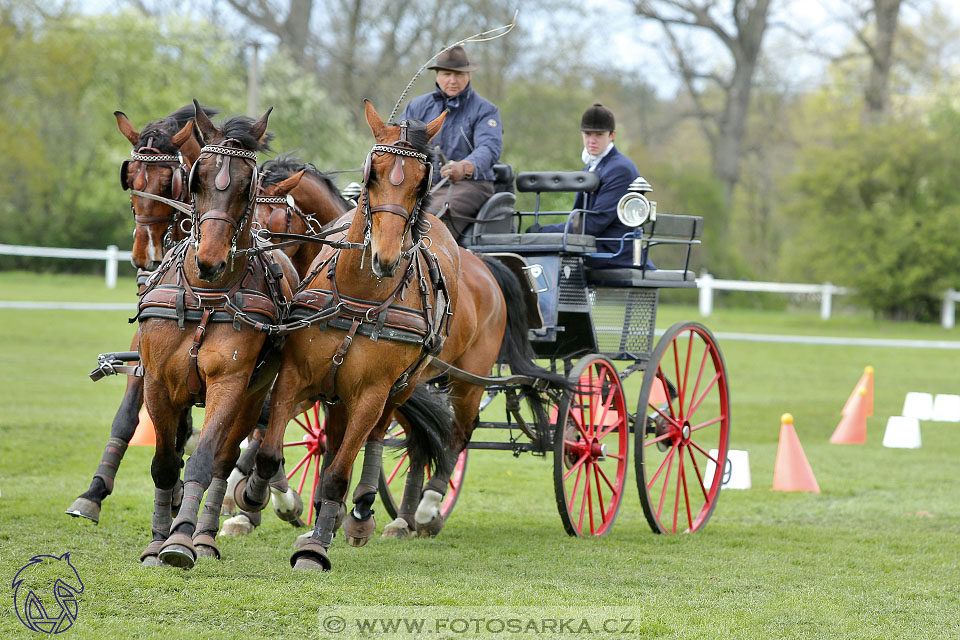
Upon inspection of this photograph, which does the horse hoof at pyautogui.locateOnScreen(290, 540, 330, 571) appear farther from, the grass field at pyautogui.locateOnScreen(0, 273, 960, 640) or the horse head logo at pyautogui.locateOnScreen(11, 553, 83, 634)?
the horse head logo at pyautogui.locateOnScreen(11, 553, 83, 634)

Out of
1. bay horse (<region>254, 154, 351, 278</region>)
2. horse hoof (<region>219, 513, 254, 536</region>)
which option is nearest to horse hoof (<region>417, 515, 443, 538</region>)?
A: horse hoof (<region>219, 513, 254, 536</region>)

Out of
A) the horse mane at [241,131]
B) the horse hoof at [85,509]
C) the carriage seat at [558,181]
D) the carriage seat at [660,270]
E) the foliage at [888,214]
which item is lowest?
the horse hoof at [85,509]

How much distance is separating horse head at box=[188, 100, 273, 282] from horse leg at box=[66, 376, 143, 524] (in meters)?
1.19

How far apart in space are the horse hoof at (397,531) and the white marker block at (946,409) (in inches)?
340

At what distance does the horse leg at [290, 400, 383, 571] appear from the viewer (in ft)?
15.7

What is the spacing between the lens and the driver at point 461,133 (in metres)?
6.53

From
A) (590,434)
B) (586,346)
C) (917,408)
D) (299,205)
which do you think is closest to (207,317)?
(299,205)

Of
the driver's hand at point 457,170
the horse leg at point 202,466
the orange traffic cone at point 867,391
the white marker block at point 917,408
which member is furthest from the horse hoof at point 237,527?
the white marker block at point 917,408

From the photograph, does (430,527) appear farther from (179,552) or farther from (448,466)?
(179,552)

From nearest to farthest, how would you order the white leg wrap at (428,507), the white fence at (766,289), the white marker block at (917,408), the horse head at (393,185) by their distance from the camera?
the horse head at (393,185), the white leg wrap at (428,507), the white marker block at (917,408), the white fence at (766,289)

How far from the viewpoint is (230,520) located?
615 centimetres

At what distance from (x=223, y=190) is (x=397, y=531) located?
8.28ft

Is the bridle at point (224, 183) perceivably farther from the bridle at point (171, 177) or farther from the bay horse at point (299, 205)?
the bay horse at point (299, 205)

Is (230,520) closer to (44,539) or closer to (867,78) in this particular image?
(44,539)
